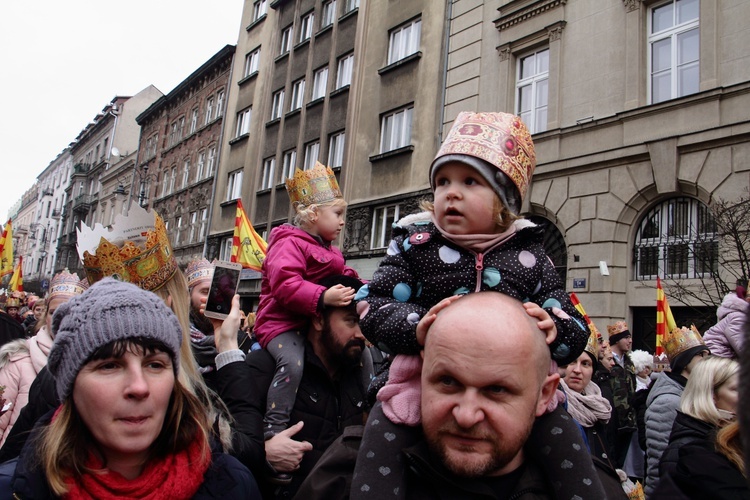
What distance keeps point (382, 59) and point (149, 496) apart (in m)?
17.1

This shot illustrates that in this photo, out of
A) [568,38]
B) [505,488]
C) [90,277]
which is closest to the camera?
[505,488]

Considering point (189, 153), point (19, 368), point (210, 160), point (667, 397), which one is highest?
point (189, 153)

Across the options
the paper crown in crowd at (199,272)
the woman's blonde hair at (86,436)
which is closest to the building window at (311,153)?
the paper crown in crowd at (199,272)

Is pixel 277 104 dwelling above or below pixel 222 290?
above

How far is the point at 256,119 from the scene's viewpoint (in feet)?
78.9

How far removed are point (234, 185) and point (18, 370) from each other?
2175 cm

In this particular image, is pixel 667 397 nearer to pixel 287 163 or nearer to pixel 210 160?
pixel 287 163

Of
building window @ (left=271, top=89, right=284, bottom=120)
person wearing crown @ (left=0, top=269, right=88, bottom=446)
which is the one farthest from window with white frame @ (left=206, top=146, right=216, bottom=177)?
person wearing crown @ (left=0, top=269, right=88, bottom=446)

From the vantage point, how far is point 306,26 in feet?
74.4

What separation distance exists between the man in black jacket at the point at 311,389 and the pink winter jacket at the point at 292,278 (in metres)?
0.11

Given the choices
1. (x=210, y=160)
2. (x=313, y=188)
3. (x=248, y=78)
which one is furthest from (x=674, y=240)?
(x=210, y=160)

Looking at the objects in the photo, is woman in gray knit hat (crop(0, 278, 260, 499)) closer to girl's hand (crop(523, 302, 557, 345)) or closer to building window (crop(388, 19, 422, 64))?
girl's hand (crop(523, 302, 557, 345))

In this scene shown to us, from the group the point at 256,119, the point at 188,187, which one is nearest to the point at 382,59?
the point at 256,119

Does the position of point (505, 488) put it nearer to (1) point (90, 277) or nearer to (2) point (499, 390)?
(2) point (499, 390)
